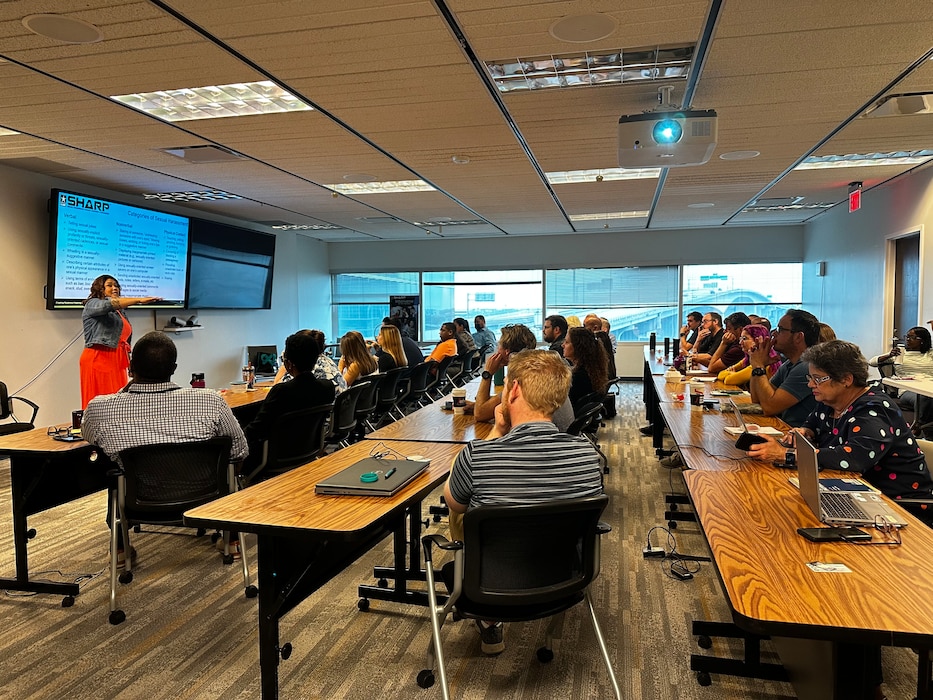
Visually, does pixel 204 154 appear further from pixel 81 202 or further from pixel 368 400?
pixel 368 400

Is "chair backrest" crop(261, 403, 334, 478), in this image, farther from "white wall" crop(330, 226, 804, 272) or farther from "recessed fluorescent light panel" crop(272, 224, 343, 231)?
"white wall" crop(330, 226, 804, 272)

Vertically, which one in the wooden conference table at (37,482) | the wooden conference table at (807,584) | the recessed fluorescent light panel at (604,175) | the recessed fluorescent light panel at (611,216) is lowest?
the wooden conference table at (37,482)

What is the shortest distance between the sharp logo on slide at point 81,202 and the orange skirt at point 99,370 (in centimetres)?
176

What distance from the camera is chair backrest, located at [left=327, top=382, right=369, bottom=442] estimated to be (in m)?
4.89

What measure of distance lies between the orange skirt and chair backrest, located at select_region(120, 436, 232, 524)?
355 centimetres

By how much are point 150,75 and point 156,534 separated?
2.83 metres

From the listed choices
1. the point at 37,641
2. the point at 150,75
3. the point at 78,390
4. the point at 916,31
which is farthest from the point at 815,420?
the point at 78,390

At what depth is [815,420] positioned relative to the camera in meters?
3.20

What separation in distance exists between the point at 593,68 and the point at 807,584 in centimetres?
305

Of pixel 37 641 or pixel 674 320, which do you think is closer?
pixel 37 641

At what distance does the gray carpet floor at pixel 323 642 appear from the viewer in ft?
8.19

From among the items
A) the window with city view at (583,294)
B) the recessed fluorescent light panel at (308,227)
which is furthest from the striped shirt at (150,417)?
the window with city view at (583,294)

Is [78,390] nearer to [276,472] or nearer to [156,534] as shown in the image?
[156,534]

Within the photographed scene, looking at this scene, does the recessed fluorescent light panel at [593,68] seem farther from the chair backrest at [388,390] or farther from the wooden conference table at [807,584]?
the chair backrest at [388,390]
